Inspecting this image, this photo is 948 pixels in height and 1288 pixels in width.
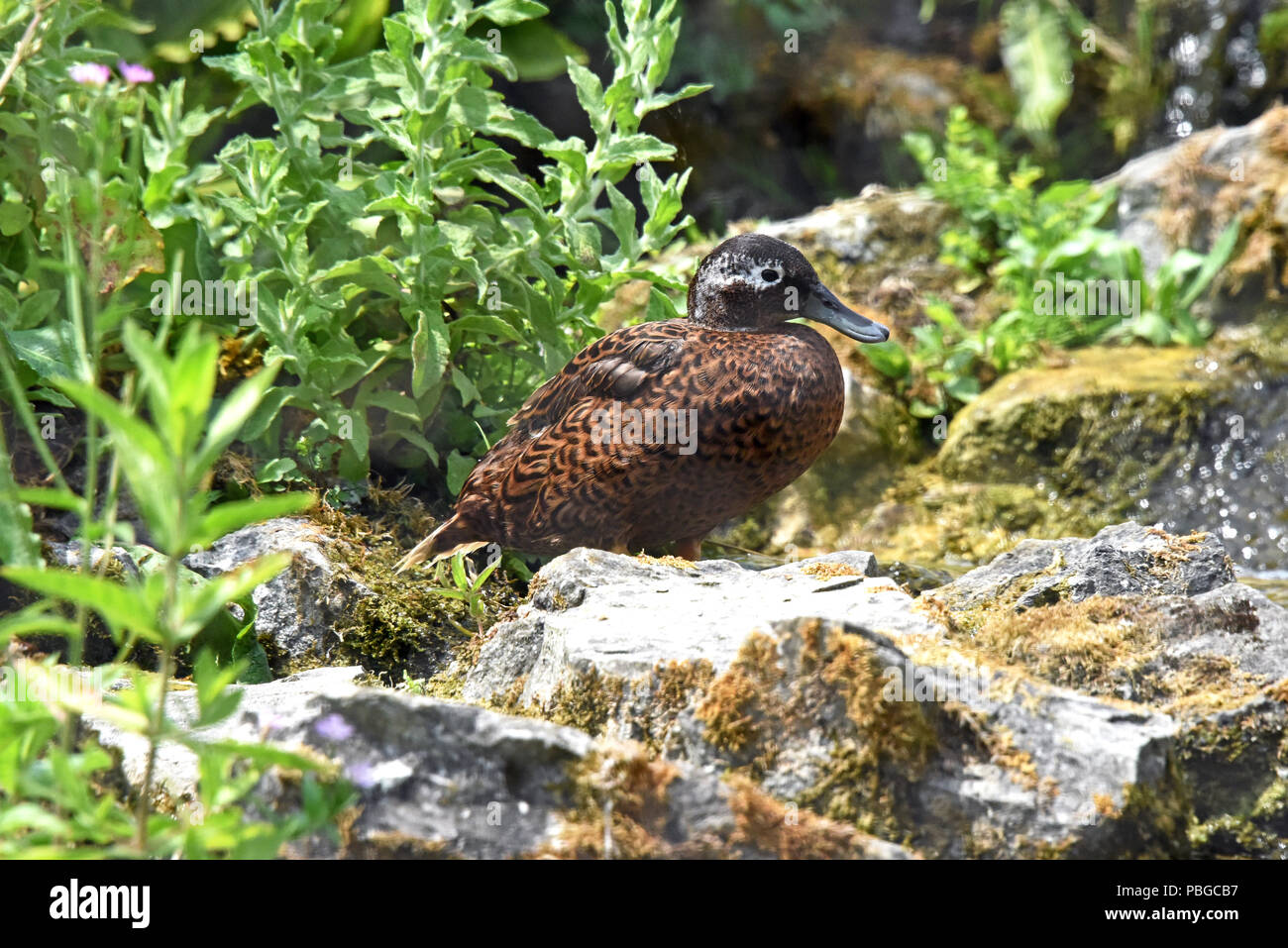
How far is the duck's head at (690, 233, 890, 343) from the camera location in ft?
12.6

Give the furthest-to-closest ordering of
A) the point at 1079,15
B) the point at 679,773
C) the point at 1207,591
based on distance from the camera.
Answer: the point at 1079,15
the point at 1207,591
the point at 679,773

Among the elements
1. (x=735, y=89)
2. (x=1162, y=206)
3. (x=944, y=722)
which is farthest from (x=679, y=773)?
(x=735, y=89)

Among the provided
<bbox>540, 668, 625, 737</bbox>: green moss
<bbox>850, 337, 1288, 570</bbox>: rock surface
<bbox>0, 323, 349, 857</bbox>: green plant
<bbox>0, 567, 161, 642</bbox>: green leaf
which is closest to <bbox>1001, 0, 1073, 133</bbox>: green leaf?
<bbox>850, 337, 1288, 570</bbox>: rock surface

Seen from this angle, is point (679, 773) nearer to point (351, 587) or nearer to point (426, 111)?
point (351, 587)

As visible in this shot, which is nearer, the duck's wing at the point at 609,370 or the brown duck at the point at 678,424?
the brown duck at the point at 678,424

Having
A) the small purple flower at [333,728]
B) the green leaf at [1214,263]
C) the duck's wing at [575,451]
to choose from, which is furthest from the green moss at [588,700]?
the green leaf at [1214,263]

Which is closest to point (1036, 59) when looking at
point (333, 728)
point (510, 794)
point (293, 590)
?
point (293, 590)

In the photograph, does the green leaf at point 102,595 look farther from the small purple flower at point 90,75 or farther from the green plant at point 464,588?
the green plant at point 464,588

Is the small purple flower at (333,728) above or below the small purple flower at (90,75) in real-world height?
below

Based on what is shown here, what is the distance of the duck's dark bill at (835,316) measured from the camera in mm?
3943

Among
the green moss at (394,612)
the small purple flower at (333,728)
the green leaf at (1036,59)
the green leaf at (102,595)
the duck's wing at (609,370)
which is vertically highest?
the green leaf at (1036,59)

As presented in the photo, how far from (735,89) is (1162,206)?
10.2ft

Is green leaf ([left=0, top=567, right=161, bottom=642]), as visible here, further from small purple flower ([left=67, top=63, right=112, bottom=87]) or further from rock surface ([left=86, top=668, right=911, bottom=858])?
small purple flower ([left=67, top=63, right=112, bottom=87])

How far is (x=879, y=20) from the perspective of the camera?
407 inches
